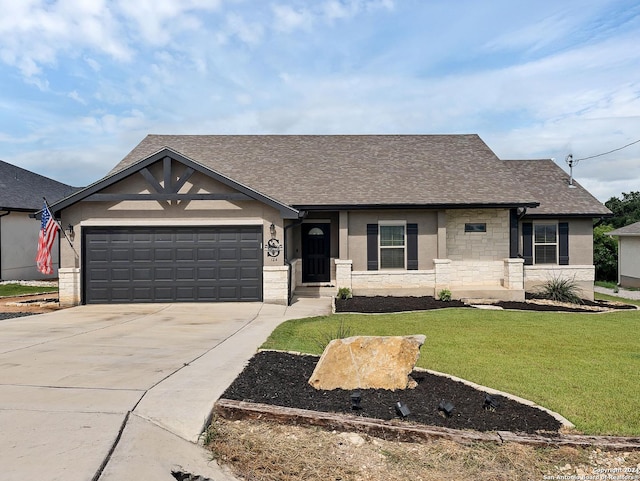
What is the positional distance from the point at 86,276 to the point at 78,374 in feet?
30.4

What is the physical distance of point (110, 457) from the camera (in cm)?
393

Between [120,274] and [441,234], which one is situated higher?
[441,234]

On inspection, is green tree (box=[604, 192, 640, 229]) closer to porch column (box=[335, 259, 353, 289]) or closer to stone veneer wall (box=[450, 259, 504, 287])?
stone veneer wall (box=[450, 259, 504, 287])

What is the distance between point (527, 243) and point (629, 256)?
13.6 metres

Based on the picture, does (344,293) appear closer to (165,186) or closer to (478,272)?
(478,272)

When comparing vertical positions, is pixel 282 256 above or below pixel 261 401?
above

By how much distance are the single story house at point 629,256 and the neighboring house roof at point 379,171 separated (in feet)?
31.3

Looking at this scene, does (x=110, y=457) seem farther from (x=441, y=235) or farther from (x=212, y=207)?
(x=441, y=235)

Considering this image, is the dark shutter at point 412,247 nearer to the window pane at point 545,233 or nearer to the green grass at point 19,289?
the window pane at point 545,233

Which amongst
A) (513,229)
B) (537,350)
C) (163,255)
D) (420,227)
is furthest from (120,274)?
(513,229)

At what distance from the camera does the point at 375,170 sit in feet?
61.0

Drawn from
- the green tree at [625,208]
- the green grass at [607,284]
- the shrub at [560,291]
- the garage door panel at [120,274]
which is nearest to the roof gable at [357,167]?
the shrub at [560,291]

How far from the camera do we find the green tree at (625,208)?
4312 centimetres

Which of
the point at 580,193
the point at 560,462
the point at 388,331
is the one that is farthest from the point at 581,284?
the point at 560,462
